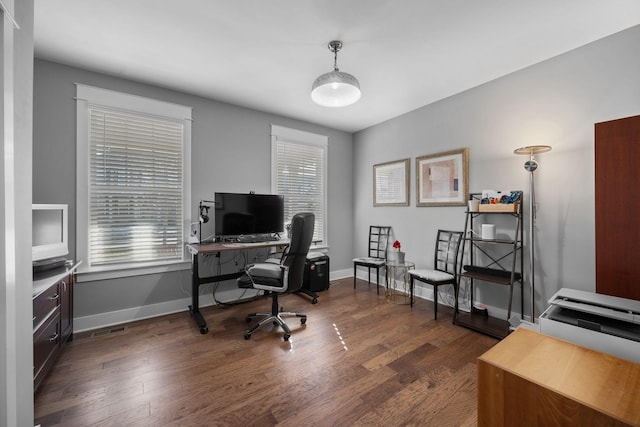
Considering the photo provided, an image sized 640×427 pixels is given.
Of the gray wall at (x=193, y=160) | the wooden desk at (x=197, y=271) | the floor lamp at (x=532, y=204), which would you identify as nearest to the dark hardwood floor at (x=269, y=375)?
the wooden desk at (x=197, y=271)

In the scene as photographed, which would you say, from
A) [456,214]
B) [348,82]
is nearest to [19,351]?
[348,82]

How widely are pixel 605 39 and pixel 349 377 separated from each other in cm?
355

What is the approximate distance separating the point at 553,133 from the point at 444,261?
179 centimetres

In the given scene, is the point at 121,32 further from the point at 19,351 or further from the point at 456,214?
the point at 456,214

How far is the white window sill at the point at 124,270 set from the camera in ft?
8.75

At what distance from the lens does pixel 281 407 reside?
1.64 m

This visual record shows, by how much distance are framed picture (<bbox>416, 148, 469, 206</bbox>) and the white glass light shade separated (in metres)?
1.76

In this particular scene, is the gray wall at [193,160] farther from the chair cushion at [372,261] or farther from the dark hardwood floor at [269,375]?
the chair cushion at [372,261]

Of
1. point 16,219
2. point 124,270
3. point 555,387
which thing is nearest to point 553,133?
point 555,387

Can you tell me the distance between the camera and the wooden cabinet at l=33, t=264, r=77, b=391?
5.41ft

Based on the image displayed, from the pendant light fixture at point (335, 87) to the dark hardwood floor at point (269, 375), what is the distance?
2.27 meters

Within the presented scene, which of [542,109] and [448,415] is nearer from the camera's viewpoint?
[448,415]

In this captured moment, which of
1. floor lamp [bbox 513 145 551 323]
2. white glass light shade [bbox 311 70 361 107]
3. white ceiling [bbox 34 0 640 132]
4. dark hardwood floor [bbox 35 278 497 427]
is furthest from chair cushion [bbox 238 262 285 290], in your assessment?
floor lamp [bbox 513 145 551 323]

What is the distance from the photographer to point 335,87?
7.20 ft
